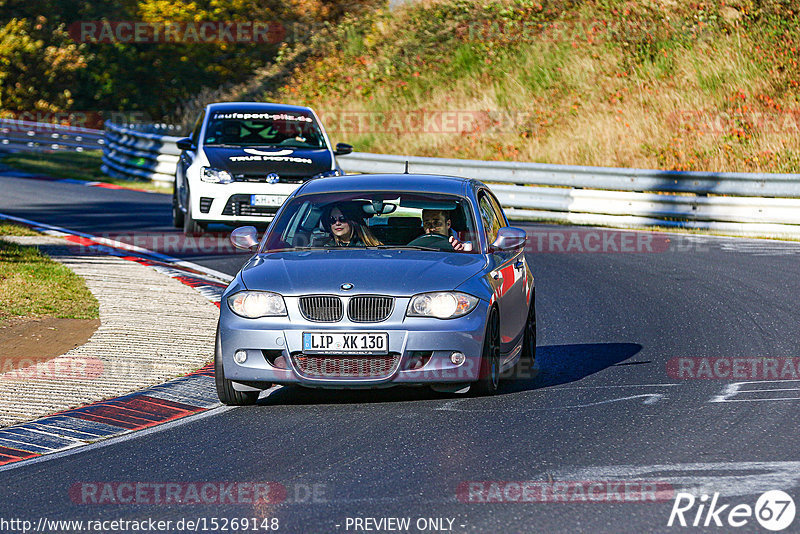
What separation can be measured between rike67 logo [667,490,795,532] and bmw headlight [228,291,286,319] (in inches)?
122

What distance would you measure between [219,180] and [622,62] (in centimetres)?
1762

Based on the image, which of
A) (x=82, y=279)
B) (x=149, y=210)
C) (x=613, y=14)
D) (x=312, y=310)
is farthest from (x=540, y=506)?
(x=613, y=14)

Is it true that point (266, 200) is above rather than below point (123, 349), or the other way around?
below

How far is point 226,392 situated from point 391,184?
217 centimetres

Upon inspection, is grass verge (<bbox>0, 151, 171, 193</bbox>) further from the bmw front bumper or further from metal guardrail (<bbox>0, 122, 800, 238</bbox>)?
the bmw front bumper

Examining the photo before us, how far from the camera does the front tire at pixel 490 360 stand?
8305mm

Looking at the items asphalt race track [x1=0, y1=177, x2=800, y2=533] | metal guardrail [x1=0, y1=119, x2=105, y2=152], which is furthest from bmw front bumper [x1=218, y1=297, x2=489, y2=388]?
metal guardrail [x1=0, y1=119, x2=105, y2=152]

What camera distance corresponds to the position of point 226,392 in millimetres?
8398

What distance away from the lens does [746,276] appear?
14891 mm

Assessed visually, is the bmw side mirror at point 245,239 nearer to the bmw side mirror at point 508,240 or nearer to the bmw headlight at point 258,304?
the bmw headlight at point 258,304

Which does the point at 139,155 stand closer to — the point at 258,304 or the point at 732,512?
the point at 258,304

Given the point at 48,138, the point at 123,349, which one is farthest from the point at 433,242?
the point at 48,138

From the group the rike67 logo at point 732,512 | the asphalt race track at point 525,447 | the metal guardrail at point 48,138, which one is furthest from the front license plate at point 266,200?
the metal guardrail at point 48,138

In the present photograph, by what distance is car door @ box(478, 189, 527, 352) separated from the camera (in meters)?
8.80
